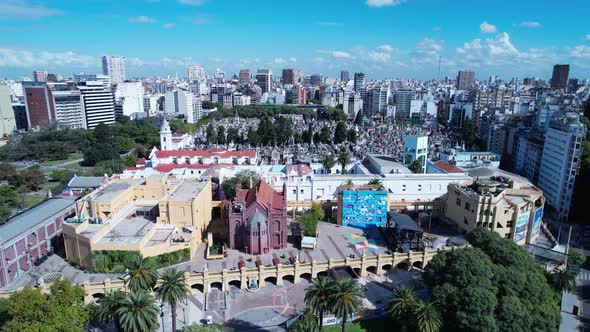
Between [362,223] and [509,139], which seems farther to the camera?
[509,139]

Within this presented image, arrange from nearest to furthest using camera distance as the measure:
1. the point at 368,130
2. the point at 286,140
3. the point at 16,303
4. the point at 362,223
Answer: the point at 16,303 → the point at 362,223 → the point at 286,140 → the point at 368,130

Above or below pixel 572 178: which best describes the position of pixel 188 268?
below

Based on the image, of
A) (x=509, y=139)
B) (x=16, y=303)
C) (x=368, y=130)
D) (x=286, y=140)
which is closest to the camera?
(x=16, y=303)

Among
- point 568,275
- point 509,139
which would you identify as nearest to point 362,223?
point 568,275

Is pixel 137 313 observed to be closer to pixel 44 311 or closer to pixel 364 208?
pixel 44 311

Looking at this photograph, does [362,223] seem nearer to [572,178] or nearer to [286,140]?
[572,178]

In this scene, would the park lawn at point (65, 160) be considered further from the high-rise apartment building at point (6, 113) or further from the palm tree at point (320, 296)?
the palm tree at point (320, 296)

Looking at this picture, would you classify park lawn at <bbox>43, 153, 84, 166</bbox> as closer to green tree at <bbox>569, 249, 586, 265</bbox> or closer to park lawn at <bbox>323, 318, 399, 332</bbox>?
park lawn at <bbox>323, 318, 399, 332</bbox>

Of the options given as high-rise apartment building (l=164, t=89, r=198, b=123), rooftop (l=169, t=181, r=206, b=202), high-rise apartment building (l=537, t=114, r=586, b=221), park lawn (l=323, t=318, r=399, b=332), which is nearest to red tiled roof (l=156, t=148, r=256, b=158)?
rooftop (l=169, t=181, r=206, b=202)
